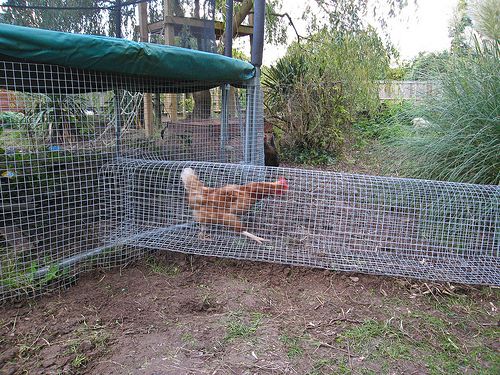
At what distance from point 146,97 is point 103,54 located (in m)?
2.00

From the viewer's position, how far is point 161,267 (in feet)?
9.41

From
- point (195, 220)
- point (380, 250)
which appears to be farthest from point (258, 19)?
point (380, 250)

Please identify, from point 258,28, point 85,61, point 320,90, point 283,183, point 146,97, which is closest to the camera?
point 85,61

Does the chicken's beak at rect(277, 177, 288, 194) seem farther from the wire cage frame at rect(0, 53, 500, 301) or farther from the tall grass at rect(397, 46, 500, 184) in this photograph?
the tall grass at rect(397, 46, 500, 184)

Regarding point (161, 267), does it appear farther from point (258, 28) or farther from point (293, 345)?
point (258, 28)

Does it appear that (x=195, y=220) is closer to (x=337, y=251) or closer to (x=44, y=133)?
(x=337, y=251)

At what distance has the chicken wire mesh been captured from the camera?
2.43m

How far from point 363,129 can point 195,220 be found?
23.2 feet

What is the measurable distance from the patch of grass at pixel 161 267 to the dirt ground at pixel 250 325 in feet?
0.05

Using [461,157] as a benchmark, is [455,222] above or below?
below

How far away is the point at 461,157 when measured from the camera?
3561mm

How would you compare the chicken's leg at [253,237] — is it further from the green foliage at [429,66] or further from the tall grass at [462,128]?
the green foliage at [429,66]

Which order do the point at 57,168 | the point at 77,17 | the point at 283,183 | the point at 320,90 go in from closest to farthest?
the point at 57,168, the point at 283,183, the point at 77,17, the point at 320,90

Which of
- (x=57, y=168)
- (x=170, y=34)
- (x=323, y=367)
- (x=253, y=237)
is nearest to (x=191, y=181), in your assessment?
(x=253, y=237)
